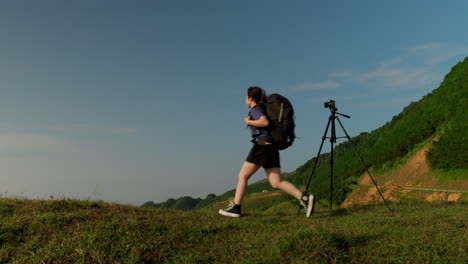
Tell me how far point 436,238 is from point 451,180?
73.8 ft

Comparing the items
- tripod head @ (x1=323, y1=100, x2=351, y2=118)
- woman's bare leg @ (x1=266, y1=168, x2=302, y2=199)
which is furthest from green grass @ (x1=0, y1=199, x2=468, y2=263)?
tripod head @ (x1=323, y1=100, x2=351, y2=118)

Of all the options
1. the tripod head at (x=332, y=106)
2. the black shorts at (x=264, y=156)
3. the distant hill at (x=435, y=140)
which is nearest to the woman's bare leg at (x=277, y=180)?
the black shorts at (x=264, y=156)

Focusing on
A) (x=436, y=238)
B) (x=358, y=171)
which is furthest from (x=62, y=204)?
(x=358, y=171)

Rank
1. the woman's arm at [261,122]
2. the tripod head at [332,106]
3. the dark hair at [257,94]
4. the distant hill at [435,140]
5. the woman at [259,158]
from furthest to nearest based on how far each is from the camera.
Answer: the distant hill at [435,140]
the tripod head at [332,106]
the dark hair at [257,94]
the woman at [259,158]
the woman's arm at [261,122]

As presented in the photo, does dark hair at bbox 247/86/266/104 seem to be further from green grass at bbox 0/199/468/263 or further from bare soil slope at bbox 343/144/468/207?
bare soil slope at bbox 343/144/468/207

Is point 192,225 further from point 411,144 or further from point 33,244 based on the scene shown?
point 411,144

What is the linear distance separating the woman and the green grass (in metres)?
1.10

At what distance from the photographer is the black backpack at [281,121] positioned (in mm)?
7531

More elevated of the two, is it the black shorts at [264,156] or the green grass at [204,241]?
the black shorts at [264,156]

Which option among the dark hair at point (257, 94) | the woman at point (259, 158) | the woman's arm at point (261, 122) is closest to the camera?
the woman's arm at point (261, 122)

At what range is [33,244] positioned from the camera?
529 cm

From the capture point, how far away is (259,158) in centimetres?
771

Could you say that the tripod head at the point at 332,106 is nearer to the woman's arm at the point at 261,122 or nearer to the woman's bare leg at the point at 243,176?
the woman's arm at the point at 261,122

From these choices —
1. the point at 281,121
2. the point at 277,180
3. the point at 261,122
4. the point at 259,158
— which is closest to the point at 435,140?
the point at 277,180
